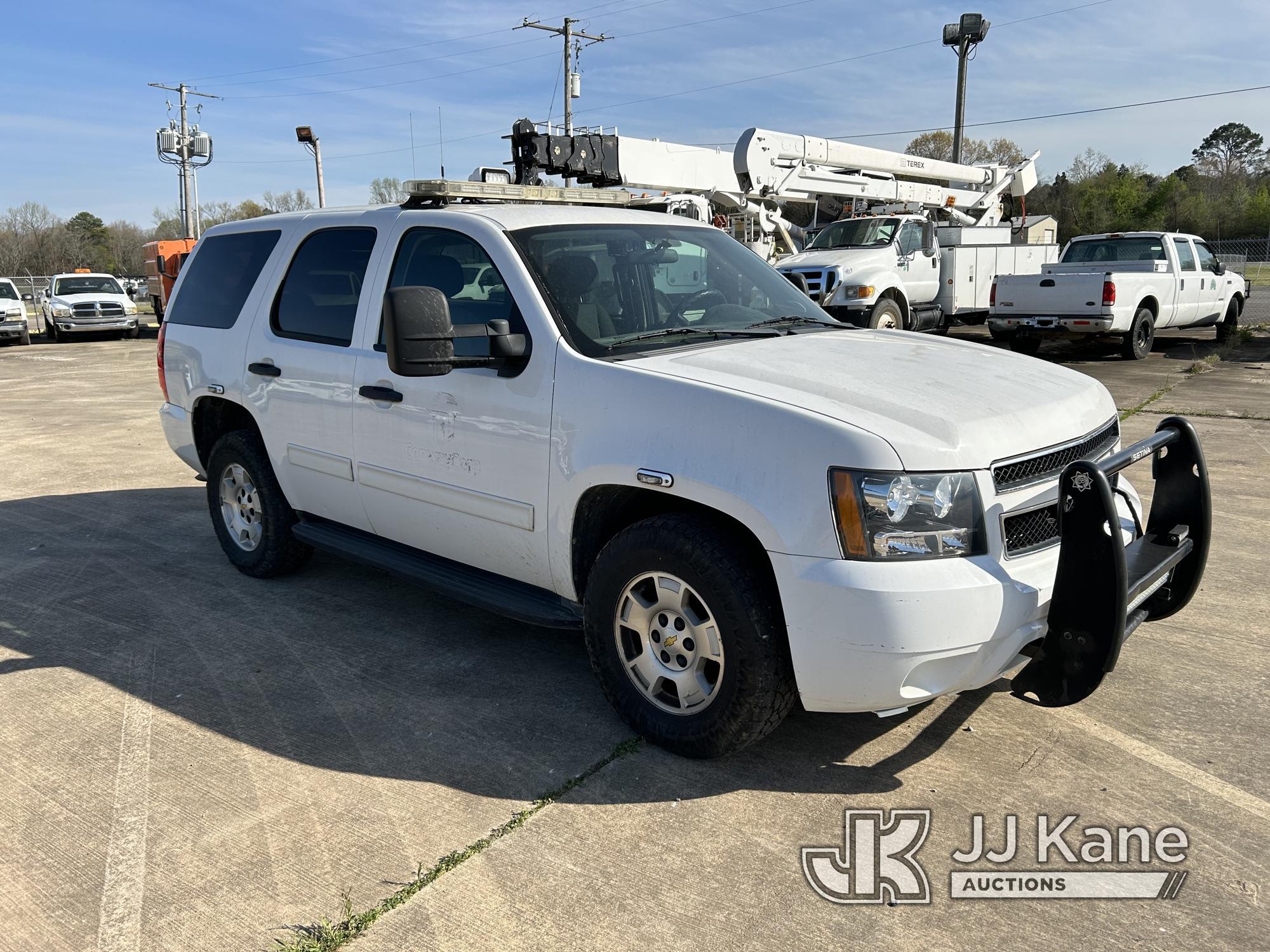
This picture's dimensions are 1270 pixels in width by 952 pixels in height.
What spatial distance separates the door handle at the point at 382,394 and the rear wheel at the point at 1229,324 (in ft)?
58.5

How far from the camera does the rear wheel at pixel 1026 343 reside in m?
15.8

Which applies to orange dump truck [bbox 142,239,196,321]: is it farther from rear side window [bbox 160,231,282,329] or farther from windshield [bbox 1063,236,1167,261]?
Result: rear side window [bbox 160,231,282,329]

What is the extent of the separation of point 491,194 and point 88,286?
26593 mm

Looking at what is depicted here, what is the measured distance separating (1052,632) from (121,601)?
4.56 meters

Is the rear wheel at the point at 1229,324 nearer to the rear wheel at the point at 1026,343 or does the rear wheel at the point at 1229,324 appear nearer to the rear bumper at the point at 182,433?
the rear wheel at the point at 1026,343

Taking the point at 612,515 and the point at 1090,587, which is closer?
the point at 1090,587

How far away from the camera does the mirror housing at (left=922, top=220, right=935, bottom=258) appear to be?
646 inches

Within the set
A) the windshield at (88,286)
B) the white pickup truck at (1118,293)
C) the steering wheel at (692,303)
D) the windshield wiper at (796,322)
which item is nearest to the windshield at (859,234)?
the white pickup truck at (1118,293)

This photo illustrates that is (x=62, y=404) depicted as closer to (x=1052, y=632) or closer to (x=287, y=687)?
(x=287, y=687)

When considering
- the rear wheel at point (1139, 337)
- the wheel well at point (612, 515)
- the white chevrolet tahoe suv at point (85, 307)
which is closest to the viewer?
the wheel well at point (612, 515)

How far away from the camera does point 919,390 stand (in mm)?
3395

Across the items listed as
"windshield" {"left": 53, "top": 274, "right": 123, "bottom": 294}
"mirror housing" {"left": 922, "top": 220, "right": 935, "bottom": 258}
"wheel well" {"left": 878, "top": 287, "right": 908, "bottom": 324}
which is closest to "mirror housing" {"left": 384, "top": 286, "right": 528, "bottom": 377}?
"wheel well" {"left": 878, "top": 287, "right": 908, "bottom": 324}

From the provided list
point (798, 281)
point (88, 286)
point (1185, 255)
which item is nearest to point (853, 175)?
point (1185, 255)

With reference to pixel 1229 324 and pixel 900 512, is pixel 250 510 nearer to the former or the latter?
pixel 900 512
